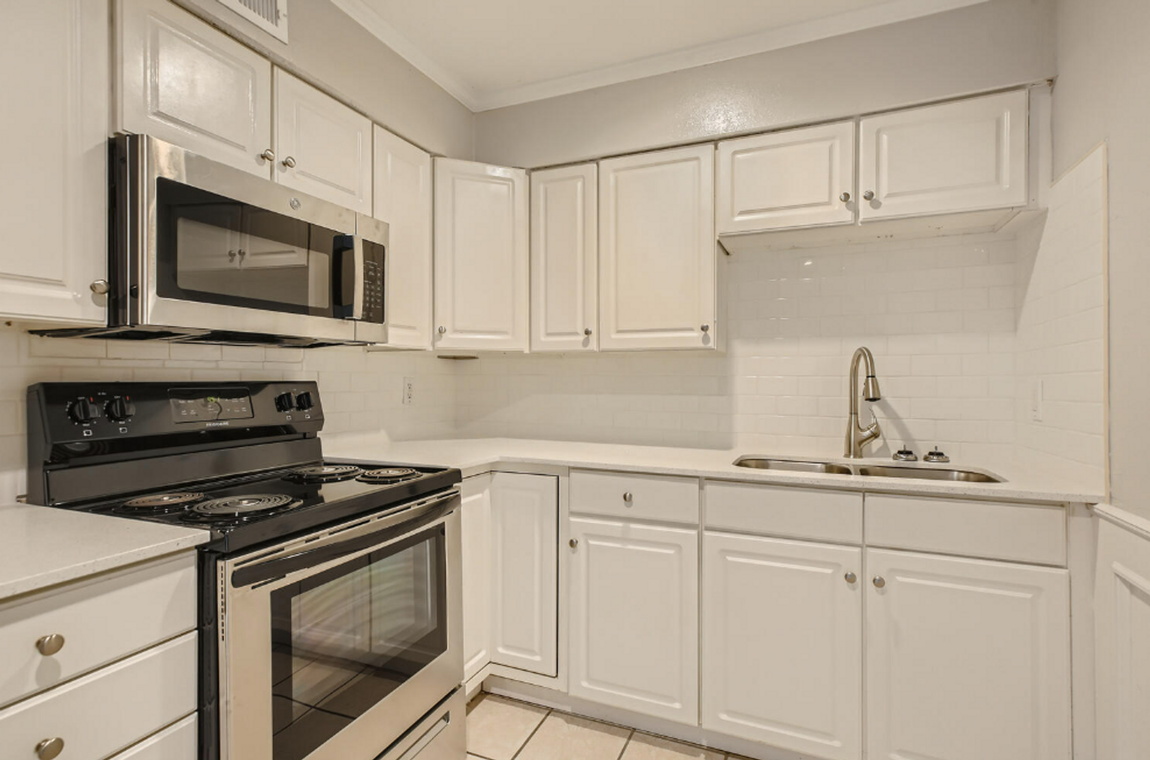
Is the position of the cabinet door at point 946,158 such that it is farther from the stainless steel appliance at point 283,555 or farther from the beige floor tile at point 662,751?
the beige floor tile at point 662,751

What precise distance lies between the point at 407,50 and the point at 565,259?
1.00m

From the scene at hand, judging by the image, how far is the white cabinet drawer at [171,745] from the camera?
1.03 m

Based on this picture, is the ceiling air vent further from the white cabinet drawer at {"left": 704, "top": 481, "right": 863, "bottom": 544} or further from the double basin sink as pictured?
the double basin sink

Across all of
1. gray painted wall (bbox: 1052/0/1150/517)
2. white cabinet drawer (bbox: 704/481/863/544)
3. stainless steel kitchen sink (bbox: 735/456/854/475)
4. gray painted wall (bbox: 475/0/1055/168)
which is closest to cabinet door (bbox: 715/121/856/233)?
gray painted wall (bbox: 475/0/1055/168)

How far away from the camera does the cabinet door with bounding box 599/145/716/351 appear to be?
229 cm

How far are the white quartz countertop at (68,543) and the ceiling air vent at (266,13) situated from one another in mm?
1319

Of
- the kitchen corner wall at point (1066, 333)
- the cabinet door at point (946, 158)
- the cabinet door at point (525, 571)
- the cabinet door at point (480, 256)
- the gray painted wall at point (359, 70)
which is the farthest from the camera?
the cabinet door at point (480, 256)

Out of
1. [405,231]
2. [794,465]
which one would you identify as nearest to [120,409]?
[405,231]

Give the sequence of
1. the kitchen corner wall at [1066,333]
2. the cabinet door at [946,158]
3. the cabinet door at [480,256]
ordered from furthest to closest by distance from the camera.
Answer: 1. the cabinet door at [480,256]
2. the cabinet door at [946,158]
3. the kitchen corner wall at [1066,333]

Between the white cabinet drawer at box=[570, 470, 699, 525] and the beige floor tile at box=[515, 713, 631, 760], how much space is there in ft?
2.48

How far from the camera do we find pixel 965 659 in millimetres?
1649

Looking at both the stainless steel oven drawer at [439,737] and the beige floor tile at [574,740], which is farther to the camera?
the beige floor tile at [574,740]

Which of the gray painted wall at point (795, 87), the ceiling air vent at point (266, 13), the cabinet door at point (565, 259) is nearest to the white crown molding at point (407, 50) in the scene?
the gray painted wall at point (795, 87)

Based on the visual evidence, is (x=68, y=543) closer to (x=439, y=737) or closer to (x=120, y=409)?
(x=120, y=409)
